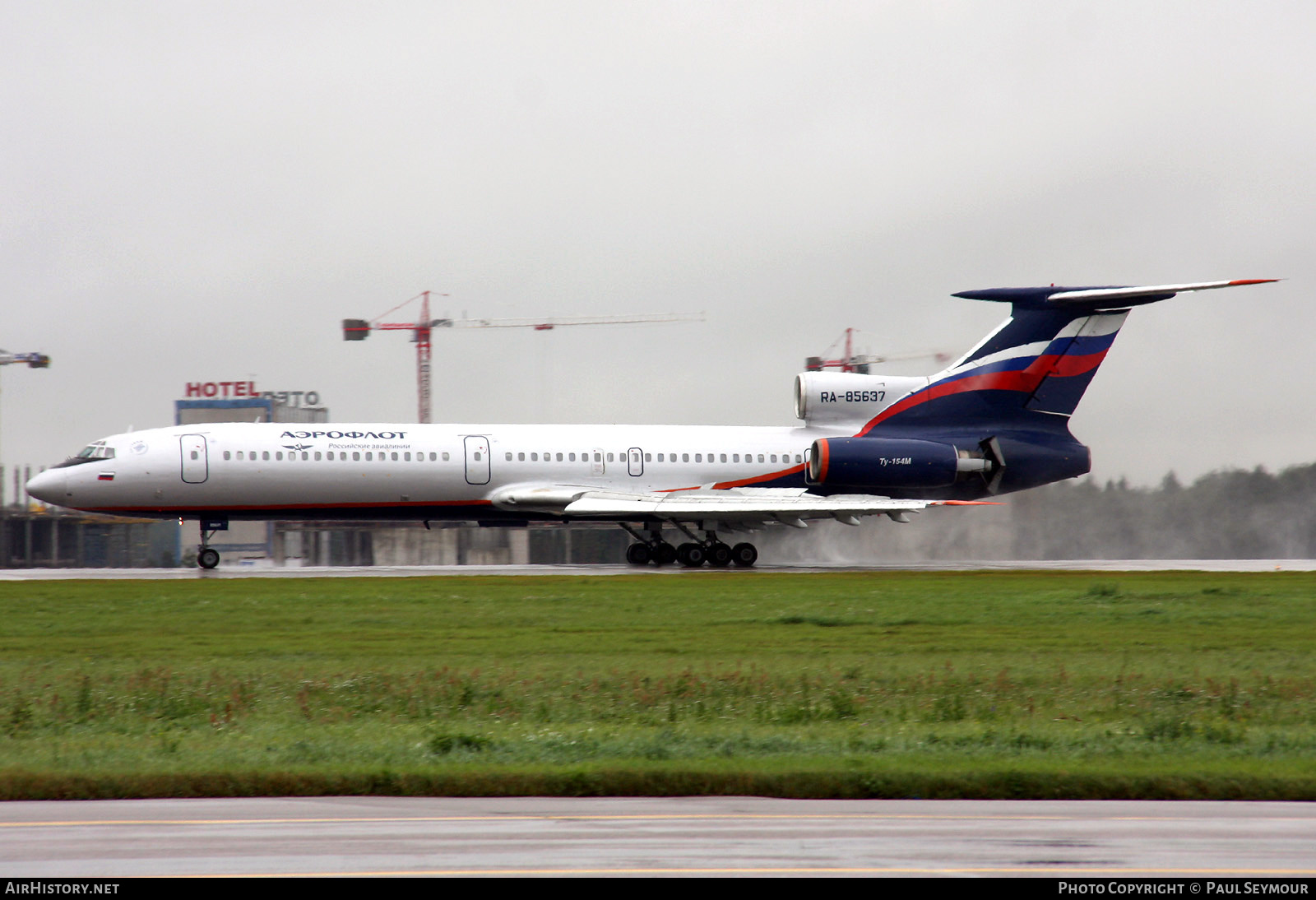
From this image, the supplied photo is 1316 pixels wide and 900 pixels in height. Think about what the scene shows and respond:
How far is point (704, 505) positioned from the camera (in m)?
37.0

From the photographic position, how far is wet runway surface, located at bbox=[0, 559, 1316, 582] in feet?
115

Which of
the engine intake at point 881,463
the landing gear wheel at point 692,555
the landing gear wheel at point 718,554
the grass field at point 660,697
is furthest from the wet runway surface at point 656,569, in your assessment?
the grass field at point 660,697

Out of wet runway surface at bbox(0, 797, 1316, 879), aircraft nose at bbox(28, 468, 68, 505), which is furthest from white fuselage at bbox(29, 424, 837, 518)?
wet runway surface at bbox(0, 797, 1316, 879)

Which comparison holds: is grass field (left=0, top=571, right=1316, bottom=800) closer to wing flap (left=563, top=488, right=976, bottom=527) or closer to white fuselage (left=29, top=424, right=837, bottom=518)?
white fuselage (left=29, top=424, right=837, bottom=518)

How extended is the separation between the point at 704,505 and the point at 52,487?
58.6 feet

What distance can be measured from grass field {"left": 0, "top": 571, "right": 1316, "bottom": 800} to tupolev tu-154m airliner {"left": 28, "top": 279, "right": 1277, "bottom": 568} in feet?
33.8

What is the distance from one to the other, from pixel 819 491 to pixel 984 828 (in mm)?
31517

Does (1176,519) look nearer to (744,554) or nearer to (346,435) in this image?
(744,554)

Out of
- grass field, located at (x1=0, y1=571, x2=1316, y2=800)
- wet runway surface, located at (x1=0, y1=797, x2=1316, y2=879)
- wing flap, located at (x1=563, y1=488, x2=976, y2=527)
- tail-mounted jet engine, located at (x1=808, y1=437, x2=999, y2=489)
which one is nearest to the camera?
wet runway surface, located at (x1=0, y1=797, x2=1316, y2=879)

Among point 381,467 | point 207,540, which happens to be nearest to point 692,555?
point 381,467

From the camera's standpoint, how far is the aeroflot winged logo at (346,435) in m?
36.5

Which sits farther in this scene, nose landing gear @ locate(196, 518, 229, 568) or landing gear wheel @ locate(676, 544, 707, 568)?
landing gear wheel @ locate(676, 544, 707, 568)

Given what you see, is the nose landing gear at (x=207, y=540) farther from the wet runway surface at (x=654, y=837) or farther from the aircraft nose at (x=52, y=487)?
the wet runway surface at (x=654, y=837)

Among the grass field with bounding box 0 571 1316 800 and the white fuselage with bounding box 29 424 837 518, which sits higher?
the white fuselage with bounding box 29 424 837 518
